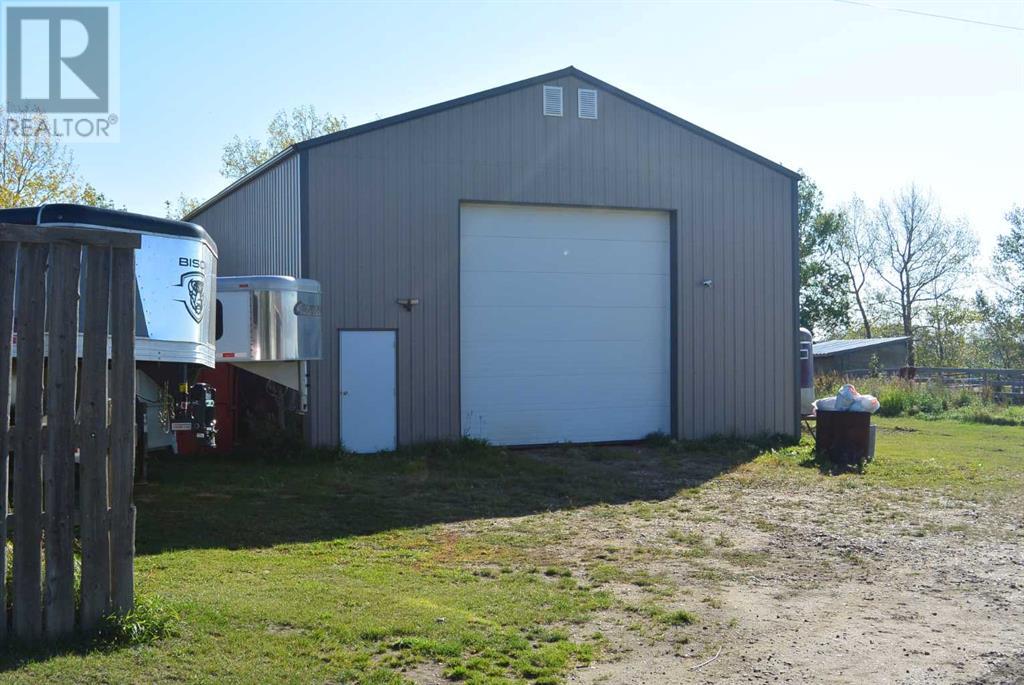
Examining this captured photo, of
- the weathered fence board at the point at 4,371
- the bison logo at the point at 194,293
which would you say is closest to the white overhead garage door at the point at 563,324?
the bison logo at the point at 194,293

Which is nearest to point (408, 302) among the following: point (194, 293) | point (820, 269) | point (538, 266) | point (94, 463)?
point (538, 266)

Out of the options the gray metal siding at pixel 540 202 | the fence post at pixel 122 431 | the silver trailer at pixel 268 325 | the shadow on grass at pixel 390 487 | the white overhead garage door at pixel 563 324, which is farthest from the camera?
the white overhead garage door at pixel 563 324

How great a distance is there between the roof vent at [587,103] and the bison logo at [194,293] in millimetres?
9288

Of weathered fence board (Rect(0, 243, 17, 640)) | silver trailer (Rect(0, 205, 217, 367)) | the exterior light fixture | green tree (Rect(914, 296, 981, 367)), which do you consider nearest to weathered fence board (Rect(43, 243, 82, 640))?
weathered fence board (Rect(0, 243, 17, 640))

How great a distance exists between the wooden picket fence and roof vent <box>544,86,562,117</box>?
487 inches

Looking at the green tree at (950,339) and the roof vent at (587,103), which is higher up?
the roof vent at (587,103)

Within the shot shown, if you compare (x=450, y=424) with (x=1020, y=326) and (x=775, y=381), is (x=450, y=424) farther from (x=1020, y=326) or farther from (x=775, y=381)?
(x=1020, y=326)

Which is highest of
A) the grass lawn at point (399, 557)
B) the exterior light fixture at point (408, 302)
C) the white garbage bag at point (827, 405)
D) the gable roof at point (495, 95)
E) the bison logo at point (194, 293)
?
the gable roof at point (495, 95)

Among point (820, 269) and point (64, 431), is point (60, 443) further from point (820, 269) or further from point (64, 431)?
point (820, 269)

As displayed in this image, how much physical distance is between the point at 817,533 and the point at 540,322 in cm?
819

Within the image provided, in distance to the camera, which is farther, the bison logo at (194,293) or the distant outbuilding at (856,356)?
the distant outbuilding at (856,356)

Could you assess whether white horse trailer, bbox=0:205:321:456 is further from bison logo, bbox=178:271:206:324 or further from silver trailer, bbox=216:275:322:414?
silver trailer, bbox=216:275:322:414

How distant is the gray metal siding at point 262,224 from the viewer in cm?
1588

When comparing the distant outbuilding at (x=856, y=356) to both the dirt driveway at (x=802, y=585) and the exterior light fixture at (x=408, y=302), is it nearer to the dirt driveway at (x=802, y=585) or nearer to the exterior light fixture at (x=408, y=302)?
the exterior light fixture at (x=408, y=302)
